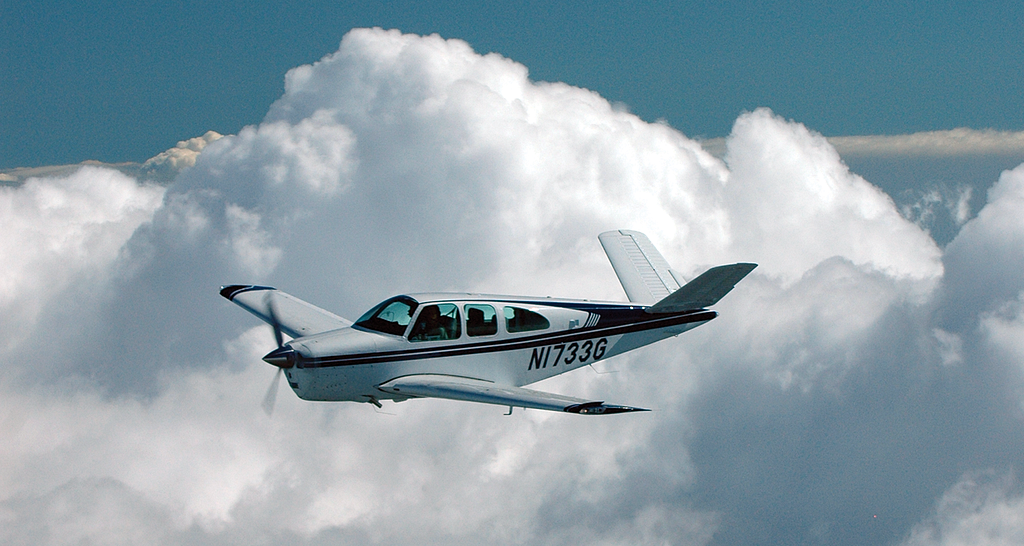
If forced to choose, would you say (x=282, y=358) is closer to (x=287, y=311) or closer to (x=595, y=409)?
(x=287, y=311)

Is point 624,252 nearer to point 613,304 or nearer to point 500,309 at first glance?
point 613,304

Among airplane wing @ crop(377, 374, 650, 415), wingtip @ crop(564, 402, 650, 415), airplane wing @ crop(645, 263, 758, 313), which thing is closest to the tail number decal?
airplane wing @ crop(377, 374, 650, 415)

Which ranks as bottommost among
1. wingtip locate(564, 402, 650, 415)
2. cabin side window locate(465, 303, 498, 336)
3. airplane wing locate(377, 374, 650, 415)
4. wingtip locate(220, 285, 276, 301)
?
wingtip locate(564, 402, 650, 415)

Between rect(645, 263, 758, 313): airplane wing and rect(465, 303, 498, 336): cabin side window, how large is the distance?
20.6ft

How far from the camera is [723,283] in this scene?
2494cm

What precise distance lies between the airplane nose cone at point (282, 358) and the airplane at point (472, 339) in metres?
0.03

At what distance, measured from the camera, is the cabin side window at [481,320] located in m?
22.4

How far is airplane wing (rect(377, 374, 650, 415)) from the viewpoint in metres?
18.8

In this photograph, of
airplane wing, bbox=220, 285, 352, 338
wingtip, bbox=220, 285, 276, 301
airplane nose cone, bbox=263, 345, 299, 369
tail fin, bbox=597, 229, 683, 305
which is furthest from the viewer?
wingtip, bbox=220, 285, 276, 301

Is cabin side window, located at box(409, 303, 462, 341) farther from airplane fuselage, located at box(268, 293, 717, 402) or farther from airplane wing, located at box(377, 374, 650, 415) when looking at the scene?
airplane wing, located at box(377, 374, 650, 415)

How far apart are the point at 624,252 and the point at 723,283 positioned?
6.02 m

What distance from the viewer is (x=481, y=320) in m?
22.6

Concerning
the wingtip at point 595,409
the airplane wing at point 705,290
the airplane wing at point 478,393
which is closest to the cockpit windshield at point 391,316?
the airplane wing at point 478,393

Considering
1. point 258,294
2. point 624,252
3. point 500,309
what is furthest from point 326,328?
point 624,252
